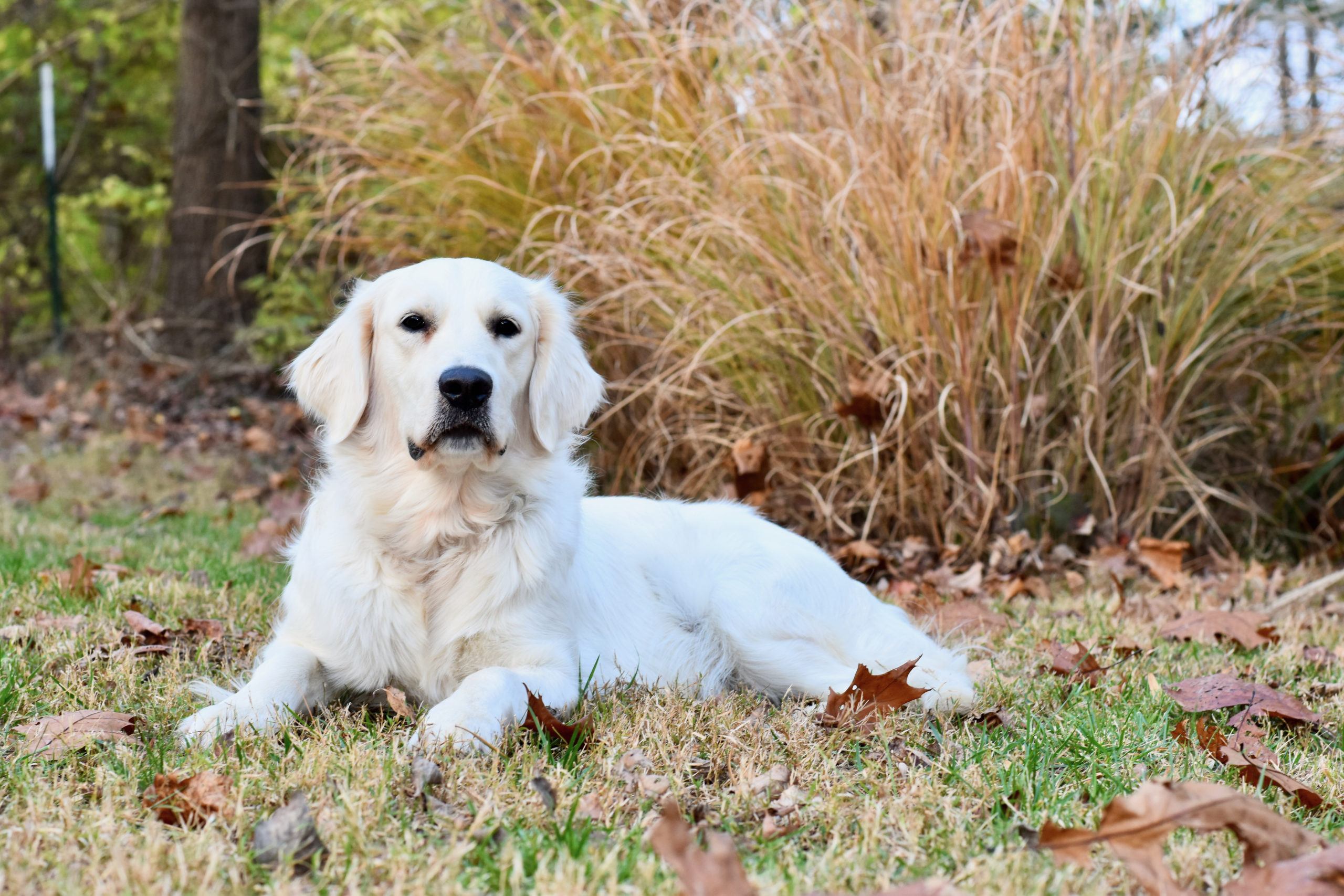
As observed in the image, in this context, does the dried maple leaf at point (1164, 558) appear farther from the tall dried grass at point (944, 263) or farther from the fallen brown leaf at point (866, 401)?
the fallen brown leaf at point (866, 401)

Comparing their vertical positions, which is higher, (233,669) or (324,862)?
(324,862)

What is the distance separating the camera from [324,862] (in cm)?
158

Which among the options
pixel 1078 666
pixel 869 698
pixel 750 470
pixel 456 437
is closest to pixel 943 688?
pixel 869 698

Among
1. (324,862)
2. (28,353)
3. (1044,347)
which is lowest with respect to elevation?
(28,353)

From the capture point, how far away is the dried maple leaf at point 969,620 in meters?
3.32

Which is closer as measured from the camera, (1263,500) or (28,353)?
(1263,500)

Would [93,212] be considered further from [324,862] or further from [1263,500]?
[324,862]

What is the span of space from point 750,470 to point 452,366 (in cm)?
208

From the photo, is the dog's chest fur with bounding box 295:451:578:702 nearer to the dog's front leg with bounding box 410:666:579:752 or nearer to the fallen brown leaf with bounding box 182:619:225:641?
the dog's front leg with bounding box 410:666:579:752

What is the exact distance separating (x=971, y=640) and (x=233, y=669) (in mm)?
1887

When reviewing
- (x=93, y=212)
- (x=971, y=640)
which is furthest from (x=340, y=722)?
(x=93, y=212)

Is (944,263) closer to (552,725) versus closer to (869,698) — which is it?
(869,698)

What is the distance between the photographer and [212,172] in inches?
338

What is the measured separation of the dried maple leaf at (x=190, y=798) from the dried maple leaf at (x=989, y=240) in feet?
9.67
